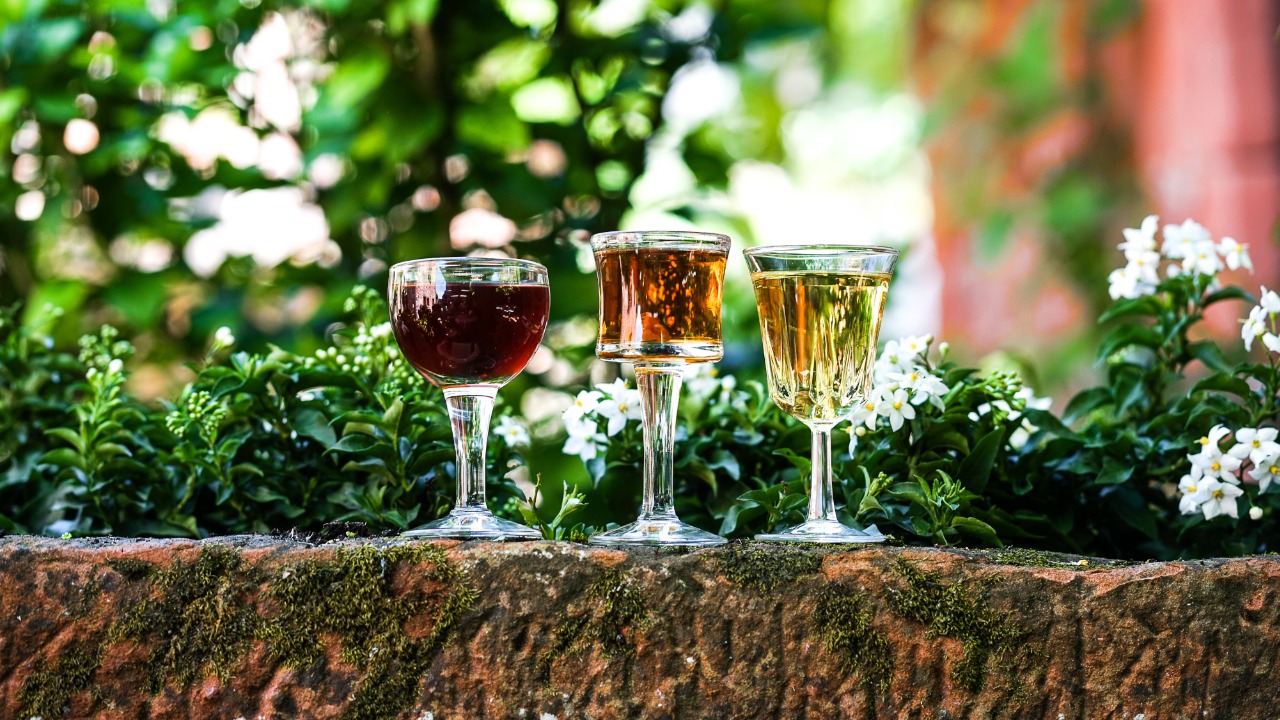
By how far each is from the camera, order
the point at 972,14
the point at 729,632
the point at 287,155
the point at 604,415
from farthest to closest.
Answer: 1. the point at 972,14
2. the point at 287,155
3. the point at 604,415
4. the point at 729,632

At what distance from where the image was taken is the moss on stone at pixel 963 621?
1654mm

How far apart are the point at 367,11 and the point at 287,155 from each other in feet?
2.27

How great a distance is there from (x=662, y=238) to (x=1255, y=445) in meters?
1.15

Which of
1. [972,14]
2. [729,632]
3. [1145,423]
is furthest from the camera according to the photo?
[972,14]

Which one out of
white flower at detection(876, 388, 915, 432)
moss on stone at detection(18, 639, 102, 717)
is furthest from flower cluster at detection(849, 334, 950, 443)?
moss on stone at detection(18, 639, 102, 717)

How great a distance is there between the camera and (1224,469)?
2.04 metres

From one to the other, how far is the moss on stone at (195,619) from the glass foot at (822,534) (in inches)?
31.0

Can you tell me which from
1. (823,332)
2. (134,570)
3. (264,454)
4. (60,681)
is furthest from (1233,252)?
(60,681)

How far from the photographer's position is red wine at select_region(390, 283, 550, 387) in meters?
1.75

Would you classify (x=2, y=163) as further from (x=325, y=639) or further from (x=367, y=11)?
(x=325, y=639)

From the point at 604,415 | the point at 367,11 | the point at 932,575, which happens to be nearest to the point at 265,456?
the point at 604,415

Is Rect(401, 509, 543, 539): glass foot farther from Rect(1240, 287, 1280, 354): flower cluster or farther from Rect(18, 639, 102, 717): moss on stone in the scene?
Rect(1240, 287, 1280, 354): flower cluster

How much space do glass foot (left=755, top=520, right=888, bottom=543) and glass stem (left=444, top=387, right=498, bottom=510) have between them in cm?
46

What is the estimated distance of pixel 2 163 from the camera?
3.61m
